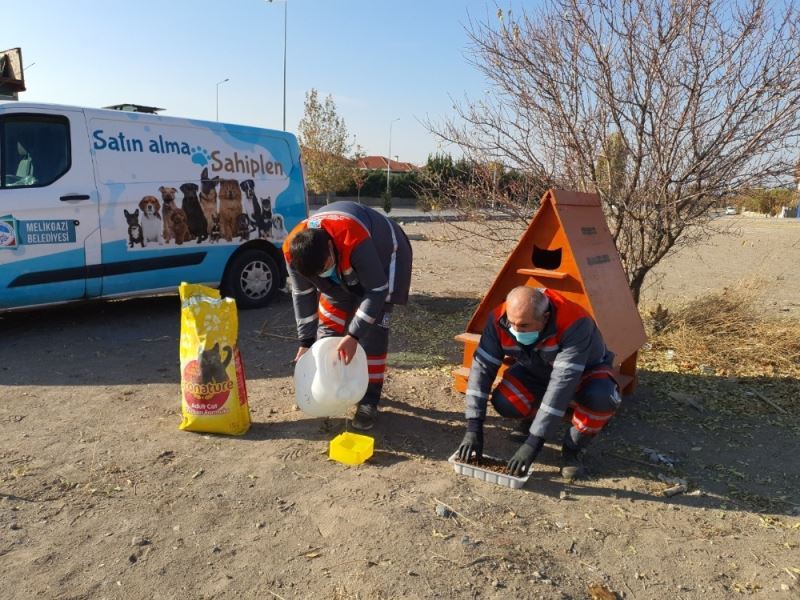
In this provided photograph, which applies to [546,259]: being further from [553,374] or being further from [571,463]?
[571,463]

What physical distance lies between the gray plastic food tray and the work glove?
5 cm

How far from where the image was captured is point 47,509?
300 centimetres

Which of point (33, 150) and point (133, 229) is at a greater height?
point (33, 150)

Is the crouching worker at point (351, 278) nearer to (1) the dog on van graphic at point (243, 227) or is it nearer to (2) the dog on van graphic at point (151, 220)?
(2) the dog on van graphic at point (151, 220)

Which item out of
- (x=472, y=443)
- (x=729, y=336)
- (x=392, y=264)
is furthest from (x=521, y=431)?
(x=729, y=336)

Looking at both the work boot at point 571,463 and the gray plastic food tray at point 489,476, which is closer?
the gray plastic food tray at point 489,476

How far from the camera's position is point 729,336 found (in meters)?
6.04

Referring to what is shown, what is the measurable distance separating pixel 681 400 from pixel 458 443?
1980mm

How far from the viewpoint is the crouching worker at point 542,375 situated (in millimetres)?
3266

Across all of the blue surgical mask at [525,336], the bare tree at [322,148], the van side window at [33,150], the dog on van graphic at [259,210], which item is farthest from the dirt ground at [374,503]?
the bare tree at [322,148]

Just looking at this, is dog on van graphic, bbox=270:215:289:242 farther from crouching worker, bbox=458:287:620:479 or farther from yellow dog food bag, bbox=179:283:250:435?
crouching worker, bbox=458:287:620:479

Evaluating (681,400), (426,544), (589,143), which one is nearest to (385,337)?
(426,544)

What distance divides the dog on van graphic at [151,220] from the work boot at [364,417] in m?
3.50

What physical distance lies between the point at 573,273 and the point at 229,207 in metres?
4.28
